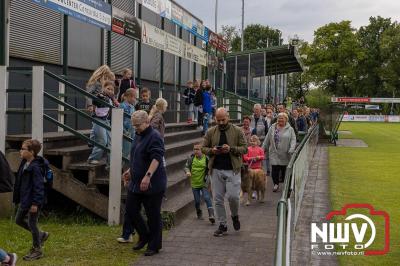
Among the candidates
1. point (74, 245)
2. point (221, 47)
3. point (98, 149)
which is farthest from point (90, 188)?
point (221, 47)

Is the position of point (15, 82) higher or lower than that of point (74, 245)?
higher

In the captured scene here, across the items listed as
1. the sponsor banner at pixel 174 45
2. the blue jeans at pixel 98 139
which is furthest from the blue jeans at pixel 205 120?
the blue jeans at pixel 98 139

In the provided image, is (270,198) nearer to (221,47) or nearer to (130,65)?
(130,65)

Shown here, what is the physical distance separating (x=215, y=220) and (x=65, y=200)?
2.56 meters

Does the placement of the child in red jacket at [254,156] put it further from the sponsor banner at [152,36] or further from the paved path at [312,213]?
the sponsor banner at [152,36]

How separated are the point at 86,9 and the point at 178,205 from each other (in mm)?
4582

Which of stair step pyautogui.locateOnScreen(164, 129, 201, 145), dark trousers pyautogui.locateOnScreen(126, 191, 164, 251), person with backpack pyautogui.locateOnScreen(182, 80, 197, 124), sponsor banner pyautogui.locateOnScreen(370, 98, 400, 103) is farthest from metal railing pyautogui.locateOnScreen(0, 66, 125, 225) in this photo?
sponsor banner pyautogui.locateOnScreen(370, 98, 400, 103)

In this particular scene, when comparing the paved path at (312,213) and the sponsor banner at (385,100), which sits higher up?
the sponsor banner at (385,100)

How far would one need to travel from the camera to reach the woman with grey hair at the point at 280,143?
10992 millimetres

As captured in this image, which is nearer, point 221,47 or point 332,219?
point 332,219

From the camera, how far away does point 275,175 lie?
1148 cm

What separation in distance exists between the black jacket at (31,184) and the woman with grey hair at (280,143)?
18.9ft

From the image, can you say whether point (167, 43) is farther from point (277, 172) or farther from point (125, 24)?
point (277, 172)

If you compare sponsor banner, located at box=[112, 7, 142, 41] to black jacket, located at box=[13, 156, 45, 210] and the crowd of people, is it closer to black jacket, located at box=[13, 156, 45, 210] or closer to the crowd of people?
the crowd of people
